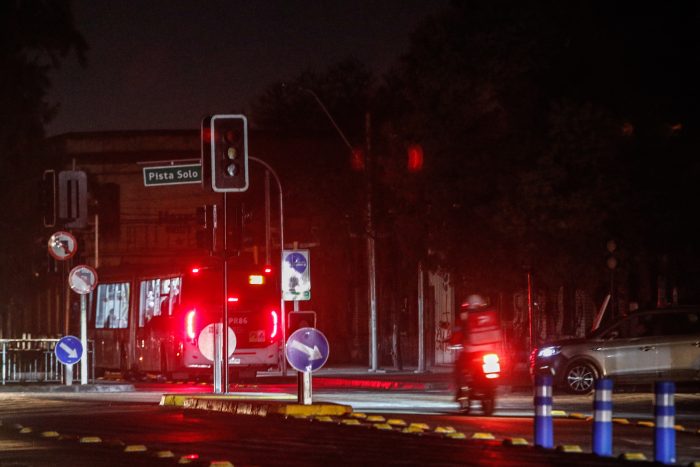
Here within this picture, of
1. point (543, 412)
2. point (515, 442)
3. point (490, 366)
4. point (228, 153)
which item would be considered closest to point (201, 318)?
point (228, 153)

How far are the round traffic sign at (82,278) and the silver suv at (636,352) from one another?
9.28 m


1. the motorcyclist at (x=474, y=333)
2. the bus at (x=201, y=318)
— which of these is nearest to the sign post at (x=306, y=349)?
the motorcyclist at (x=474, y=333)

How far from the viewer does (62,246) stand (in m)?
30.6

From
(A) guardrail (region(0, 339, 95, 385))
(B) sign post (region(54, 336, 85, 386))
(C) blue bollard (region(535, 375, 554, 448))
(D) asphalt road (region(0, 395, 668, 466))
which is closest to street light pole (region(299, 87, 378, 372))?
(A) guardrail (region(0, 339, 95, 385))

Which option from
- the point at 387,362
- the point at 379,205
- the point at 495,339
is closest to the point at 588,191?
the point at 379,205

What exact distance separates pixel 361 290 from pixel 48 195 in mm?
31006

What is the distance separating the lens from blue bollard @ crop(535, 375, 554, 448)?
48.3ft

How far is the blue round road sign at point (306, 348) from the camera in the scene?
1973 centimetres

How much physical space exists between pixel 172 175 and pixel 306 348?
893 inches

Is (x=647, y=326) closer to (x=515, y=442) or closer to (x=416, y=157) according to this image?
(x=416, y=157)

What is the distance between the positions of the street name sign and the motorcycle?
813 inches

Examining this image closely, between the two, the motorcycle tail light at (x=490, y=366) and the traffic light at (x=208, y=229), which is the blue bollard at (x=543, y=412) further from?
the traffic light at (x=208, y=229)

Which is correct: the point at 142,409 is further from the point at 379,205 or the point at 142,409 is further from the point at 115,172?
the point at 115,172

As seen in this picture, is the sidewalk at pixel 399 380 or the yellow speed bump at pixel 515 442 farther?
the sidewalk at pixel 399 380
